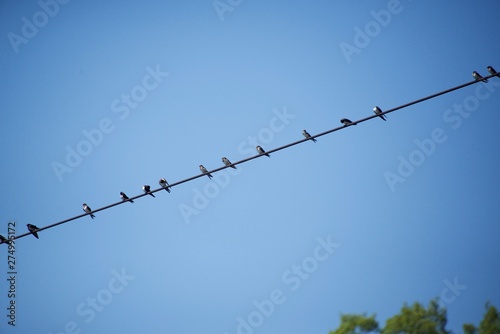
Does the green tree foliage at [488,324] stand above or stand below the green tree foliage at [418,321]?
below

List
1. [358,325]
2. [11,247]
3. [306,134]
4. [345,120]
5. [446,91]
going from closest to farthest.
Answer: [446,91], [11,247], [345,120], [306,134], [358,325]

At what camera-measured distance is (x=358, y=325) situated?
26.6 metres

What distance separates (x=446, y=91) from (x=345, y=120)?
9.06m

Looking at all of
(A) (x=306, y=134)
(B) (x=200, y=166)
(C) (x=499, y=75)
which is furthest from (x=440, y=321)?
(C) (x=499, y=75)

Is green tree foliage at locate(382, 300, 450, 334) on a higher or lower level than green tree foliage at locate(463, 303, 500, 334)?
higher

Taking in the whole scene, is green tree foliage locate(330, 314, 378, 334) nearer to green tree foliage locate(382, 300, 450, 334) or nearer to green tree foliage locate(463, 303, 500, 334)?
green tree foliage locate(382, 300, 450, 334)

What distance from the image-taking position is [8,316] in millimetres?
21297

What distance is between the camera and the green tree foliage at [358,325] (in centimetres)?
2650

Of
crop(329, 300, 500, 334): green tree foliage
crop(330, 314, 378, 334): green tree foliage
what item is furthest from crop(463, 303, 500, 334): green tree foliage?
crop(330, 314, 378, 334): green tree foliage

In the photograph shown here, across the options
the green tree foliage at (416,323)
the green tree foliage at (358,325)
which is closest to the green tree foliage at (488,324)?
the green tree foliage at (416,323)

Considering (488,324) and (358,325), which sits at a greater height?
(358,325)

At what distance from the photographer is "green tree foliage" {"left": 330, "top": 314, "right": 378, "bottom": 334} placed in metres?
26.5

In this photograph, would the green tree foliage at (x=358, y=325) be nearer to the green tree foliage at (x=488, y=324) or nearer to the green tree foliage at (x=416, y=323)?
the green tree foliage at (x=416, y=323)

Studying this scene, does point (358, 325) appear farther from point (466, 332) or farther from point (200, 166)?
point (200, 166)
